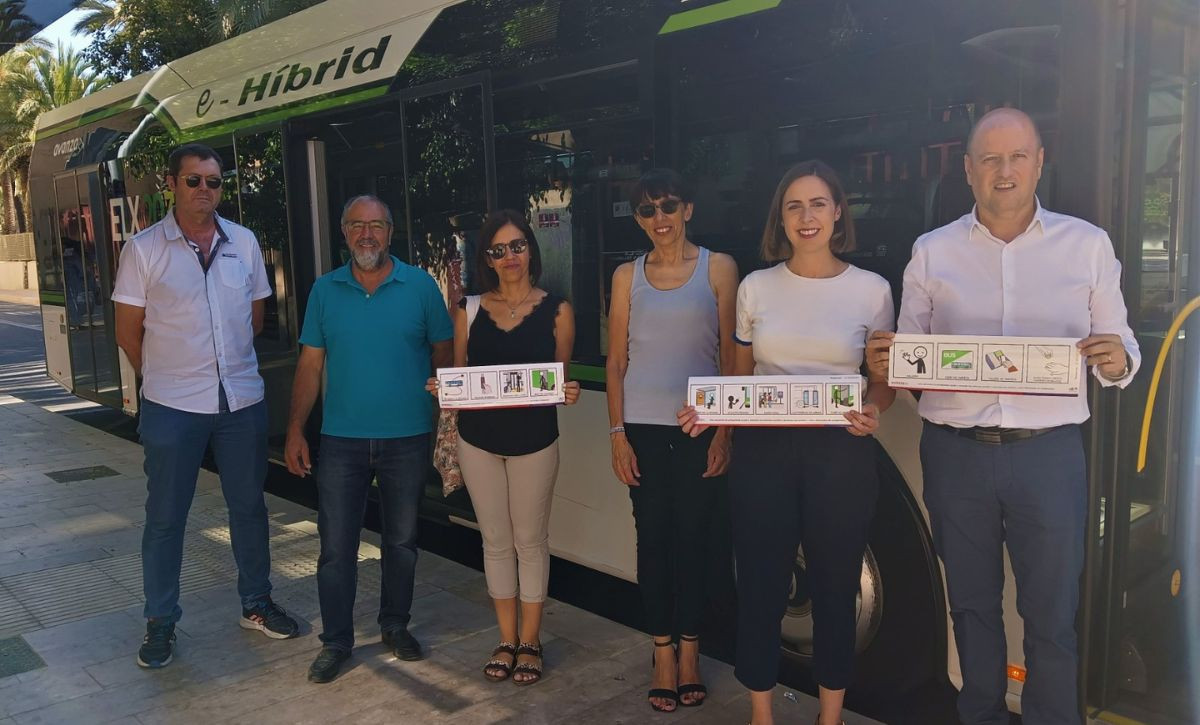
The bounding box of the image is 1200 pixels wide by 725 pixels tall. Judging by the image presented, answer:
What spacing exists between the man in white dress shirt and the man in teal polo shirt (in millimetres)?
1817

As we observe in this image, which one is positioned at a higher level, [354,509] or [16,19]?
[16,19]

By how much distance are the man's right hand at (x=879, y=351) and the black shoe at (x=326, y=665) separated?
94.9 inches

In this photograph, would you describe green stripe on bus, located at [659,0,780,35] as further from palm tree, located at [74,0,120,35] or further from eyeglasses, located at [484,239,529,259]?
palm tree, located at [74,0,120,35]

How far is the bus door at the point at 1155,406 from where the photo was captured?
9.07ft

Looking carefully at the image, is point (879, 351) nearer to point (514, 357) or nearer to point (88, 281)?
point (514, 357)

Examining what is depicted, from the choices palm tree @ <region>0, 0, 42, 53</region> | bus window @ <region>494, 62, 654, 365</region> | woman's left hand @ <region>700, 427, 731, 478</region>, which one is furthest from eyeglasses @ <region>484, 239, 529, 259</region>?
palm tree @ <region>0, 0, 42, 53</region>

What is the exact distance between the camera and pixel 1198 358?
3236 mm

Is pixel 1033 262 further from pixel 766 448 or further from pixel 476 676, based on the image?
pixel 476 676

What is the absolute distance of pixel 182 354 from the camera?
393cm

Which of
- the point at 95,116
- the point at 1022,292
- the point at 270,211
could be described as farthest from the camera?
the point at 95,116

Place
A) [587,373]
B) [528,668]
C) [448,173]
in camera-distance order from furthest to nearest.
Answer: [448,173]
[587,373]
[528,668]

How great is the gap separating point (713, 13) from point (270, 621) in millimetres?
3115

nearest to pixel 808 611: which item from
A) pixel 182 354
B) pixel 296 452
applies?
pixel 296 452

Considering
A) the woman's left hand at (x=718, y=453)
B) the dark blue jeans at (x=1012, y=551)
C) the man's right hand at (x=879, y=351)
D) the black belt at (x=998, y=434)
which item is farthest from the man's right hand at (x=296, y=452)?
the black belt at (x=998, y=434)
